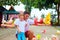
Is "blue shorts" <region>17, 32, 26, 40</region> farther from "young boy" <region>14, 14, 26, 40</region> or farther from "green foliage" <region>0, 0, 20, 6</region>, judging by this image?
"green foliage" <region>0, 0, 20, 6</region>

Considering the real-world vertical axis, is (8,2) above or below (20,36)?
above

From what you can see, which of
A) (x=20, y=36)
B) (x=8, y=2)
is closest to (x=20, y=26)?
(x=20, y=36)

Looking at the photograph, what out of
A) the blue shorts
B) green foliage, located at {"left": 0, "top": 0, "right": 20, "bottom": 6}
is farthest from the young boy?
green foliage, located at {"left": 0, "top": 0, "right": 20, "bottom": 6}

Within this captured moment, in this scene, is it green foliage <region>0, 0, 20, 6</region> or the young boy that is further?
green foliage <region>0, 0, 20, 6</region>

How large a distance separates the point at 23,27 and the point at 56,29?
2.19 meters

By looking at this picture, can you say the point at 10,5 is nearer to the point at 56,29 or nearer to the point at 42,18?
the point at 42,18

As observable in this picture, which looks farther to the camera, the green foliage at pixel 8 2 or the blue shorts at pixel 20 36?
the green foliage at pixel 8 2

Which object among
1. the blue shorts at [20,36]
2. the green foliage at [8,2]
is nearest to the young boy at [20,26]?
the blue shorts at [20,36]

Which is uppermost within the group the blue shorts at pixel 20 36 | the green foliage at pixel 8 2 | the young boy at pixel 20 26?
the green foliage at pixel 8 2

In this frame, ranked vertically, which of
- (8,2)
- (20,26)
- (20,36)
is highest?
(8,2)

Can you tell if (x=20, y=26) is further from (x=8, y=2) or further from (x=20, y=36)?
(x=8, y=2)

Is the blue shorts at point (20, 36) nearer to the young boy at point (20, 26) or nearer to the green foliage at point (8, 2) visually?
the young boy at point (20, 26)

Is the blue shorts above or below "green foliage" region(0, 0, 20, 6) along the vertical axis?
below

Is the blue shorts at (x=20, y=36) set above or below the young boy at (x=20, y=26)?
below
